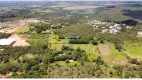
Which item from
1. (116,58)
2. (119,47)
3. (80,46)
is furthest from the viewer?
(80,46)

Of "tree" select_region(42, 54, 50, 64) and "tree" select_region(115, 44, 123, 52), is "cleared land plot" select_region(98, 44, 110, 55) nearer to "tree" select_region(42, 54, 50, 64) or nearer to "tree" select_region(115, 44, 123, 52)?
"tree" select_region(115, 44, 123, 52)

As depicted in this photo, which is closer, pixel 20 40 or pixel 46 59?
pixel 46 59

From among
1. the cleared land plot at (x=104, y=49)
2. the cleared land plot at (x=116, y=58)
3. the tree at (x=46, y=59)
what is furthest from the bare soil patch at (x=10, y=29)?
the cleared land plot at (x=116, y=58)

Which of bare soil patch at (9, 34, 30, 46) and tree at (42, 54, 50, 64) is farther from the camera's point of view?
bare soil patch at (9, 34, 30, 46)

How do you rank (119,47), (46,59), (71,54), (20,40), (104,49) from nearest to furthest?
(46,59) → (71,54) → (104,49) → (119,47) → (20,40)

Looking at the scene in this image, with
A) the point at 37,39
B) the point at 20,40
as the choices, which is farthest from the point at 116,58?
the point at 20,40

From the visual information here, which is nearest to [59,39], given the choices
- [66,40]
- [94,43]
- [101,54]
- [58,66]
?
Result: [66,40]

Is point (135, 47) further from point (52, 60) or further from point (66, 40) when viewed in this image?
point (52, 60)

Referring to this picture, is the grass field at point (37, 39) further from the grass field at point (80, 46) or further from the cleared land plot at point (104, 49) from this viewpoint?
the cleared land plot at point (104, 49)

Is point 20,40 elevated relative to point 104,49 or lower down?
lower down

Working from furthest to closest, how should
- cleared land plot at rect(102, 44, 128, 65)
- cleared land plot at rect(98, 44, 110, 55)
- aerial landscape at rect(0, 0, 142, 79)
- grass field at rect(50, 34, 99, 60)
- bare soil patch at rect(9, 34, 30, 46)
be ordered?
bare soil patch at rect(9, 34, 30, 46) → cleared land plot at rect(98, 44, 110, 55) → grass field at rect(50, 34, 99, 60) → cleared land plot at rect(102, 44, 128, 65) → aerial landscape at rect(0, 0, 142, 79)

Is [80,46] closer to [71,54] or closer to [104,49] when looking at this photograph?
[104,49]

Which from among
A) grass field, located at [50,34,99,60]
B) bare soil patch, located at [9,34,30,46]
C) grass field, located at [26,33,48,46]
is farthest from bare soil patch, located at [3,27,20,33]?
grass field, located at [50,34,99,60]
